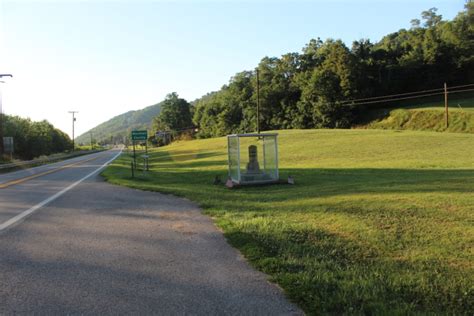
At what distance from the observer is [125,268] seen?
5.01 metres

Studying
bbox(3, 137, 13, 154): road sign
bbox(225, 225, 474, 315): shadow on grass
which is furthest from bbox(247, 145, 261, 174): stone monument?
bbox(3, 137, 13, 154): road sign

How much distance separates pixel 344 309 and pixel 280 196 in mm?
7376

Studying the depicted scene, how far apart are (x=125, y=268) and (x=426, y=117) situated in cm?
5929

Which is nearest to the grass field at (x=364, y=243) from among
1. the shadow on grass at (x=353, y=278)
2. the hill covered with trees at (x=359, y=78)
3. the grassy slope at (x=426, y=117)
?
the shadow on grass at (x=353, y=278)

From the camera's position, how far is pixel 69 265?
16.8ft

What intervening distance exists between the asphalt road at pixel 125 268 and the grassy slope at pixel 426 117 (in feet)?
159

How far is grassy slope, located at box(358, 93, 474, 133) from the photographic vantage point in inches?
1952

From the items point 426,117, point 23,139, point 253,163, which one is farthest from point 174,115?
point 253,163

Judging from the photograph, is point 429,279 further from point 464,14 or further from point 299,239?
point 464,14

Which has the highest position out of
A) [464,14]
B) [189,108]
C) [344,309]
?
[464,14]

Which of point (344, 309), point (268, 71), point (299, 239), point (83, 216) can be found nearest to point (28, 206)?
point (83, 216)

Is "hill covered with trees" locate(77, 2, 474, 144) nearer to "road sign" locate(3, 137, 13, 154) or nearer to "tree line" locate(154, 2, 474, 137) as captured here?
"tree line" locate(154, 2, 474, 137)

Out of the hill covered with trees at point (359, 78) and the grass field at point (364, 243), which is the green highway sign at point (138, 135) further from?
the hill covered with trees at point (359, 78)

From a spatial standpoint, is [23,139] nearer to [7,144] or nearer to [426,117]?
[7,144]
